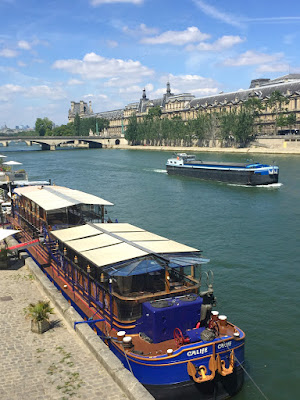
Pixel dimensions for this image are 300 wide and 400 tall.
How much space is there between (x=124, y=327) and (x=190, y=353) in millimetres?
2666

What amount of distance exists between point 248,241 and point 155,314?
63.2 ft

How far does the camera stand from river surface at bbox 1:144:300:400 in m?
15.9

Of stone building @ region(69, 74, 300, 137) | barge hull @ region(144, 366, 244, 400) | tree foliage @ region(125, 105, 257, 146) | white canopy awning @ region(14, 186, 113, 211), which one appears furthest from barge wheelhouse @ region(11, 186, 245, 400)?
stone building @ region(69, 74, 300, 137)

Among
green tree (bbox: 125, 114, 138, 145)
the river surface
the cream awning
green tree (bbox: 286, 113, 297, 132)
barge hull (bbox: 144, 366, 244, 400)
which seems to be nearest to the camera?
barge hull (bbox: 144, 366, 244, 400)

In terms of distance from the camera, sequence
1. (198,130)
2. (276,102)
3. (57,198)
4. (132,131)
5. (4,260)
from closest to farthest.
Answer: (4,260), (57,198), (276,102), (198,130), (132,131)

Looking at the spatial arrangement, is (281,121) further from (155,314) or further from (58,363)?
(58,363)

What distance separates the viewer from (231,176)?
63438mm

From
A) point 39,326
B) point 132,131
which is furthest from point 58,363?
point 132,131

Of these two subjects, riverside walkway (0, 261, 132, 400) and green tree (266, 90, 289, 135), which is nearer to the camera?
riverside walkway (0, 261, 132, 400)

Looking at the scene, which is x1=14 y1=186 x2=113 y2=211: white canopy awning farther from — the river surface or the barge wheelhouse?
the river surface

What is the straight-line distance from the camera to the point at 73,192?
2516 centimetres

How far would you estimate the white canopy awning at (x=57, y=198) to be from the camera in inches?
832

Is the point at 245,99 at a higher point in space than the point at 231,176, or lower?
higher

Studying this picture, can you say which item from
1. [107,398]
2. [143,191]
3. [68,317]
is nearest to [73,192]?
[68,317]
